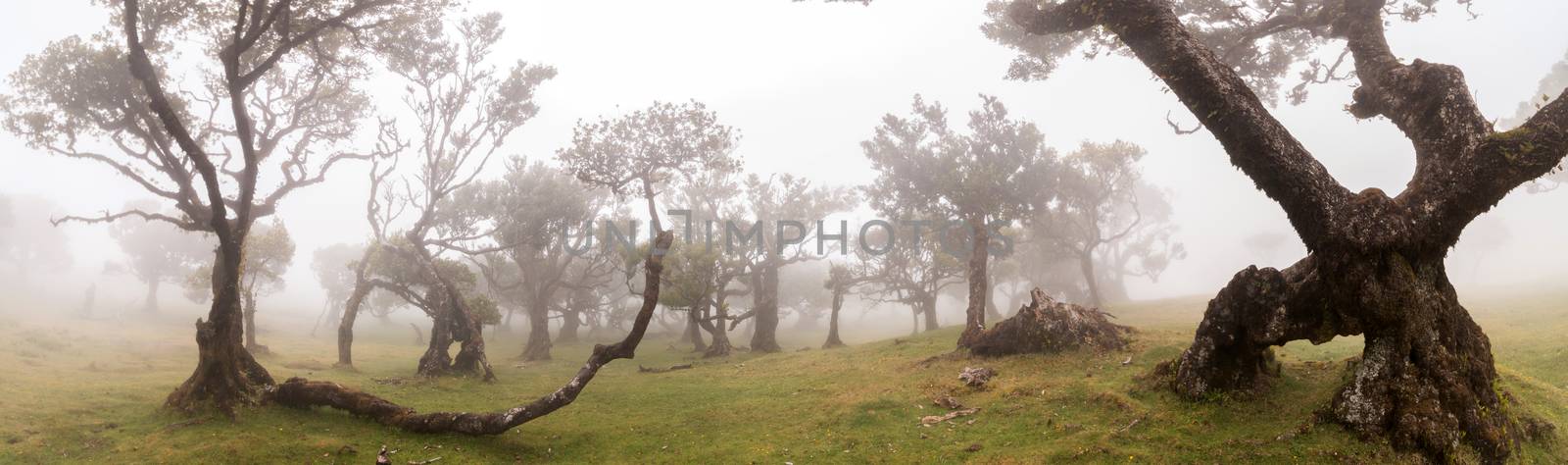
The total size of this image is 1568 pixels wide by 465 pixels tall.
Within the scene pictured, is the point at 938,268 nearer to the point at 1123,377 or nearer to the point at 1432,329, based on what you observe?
the point at 1123,377

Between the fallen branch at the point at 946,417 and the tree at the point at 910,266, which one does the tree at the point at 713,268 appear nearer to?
the tree at the point at 910,266

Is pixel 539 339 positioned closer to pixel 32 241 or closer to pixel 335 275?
pixel 335 275

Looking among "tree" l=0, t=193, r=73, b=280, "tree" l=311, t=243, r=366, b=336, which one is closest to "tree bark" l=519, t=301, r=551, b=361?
"tree" l=311, t=243, r=366, b=336

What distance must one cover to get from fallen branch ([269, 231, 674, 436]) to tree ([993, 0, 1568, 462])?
11351 millimetres

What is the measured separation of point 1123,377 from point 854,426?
6866 mm

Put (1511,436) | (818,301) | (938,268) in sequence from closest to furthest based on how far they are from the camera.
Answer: (1511,436) < (938,268) < (818,301)

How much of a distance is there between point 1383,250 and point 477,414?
1764 centimetres

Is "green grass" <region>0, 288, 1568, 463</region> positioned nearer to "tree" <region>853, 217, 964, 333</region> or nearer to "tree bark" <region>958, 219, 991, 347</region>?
"tree bark" <region>958, 219, 991, 347</region>

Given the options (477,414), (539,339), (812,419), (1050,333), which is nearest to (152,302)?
(539,339)

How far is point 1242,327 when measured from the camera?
12523 millimetres

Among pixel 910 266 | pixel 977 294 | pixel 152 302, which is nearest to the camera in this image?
pixel 977 294

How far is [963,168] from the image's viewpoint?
1532 inches

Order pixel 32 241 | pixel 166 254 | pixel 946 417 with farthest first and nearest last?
pixel 32 241 → pixel 166 254 → pixel 946 417

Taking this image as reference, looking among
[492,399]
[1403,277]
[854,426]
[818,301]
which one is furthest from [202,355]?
[818,301]
